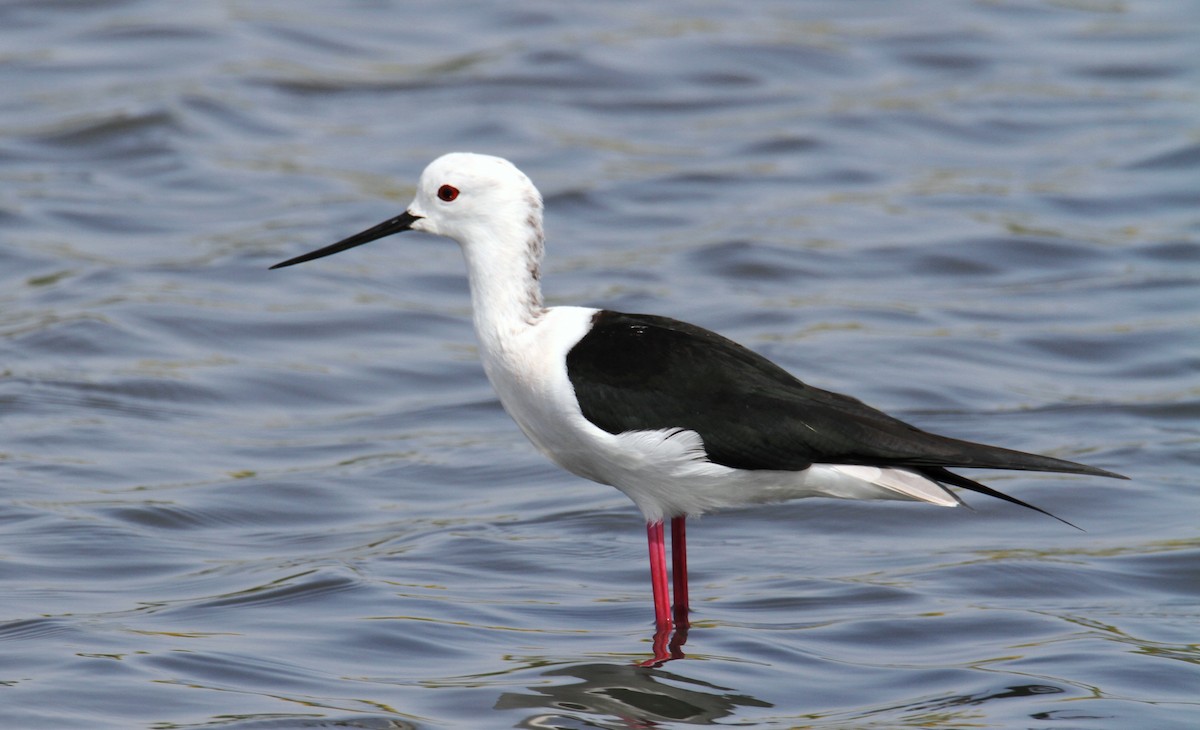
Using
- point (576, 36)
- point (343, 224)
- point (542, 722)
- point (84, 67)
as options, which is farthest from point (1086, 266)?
point (84, 67)

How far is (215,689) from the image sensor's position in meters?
5.96

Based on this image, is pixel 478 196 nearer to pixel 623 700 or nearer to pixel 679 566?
pixel 679 566

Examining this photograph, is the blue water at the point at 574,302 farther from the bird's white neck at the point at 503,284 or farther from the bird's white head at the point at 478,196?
the bird's white head at the point at 478,196

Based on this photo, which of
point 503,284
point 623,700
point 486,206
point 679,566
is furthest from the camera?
point 679,566

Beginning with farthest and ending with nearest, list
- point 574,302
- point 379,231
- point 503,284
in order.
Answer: point 574,302
point 379,231
point 503,284

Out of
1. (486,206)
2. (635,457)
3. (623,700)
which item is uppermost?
(486,206)

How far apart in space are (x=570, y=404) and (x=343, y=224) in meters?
6.43

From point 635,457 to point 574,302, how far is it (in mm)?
4789

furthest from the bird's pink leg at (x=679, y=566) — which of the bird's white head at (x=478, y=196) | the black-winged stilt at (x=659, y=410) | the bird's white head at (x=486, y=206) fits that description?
the bird's white head at (x=478, y=196)

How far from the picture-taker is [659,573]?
661 centimetres

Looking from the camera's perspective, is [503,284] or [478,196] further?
[478,196]

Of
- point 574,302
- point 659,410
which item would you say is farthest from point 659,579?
point 574,302

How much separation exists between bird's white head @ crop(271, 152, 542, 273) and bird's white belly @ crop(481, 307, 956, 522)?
290mm

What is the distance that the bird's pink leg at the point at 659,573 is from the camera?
260 inches
